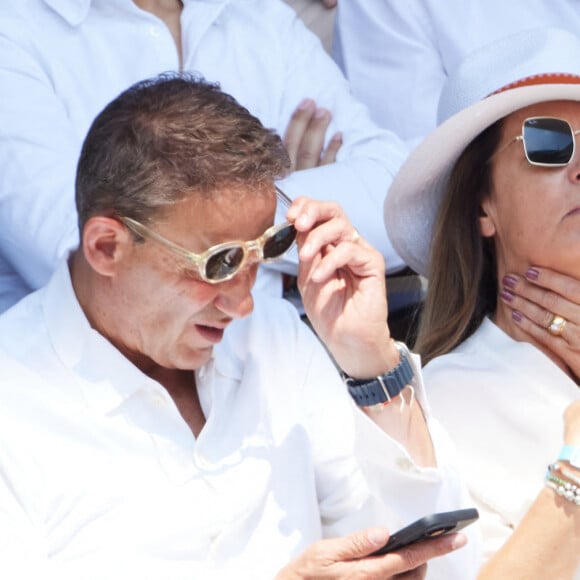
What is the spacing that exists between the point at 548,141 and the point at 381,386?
73 cm

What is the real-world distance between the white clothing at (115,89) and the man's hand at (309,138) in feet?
0.11

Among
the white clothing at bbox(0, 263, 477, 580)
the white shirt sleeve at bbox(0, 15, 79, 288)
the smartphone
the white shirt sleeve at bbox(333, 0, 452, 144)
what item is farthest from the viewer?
the white shirt sleeve at bbox(333, 0, 452, 144)

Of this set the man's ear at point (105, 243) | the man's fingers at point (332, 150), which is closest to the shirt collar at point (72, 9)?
the man's fingers at point (332, 150)

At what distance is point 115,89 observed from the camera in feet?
10.8

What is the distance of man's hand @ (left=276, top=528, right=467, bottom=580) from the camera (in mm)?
2121

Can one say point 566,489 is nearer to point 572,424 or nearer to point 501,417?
point 572,424

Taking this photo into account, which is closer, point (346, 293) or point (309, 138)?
point (346, 293)

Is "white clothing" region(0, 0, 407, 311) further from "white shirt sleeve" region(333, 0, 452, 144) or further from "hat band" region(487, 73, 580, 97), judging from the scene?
"hat band" region(487, 73, 580, 97)

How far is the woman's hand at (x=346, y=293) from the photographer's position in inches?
92.7

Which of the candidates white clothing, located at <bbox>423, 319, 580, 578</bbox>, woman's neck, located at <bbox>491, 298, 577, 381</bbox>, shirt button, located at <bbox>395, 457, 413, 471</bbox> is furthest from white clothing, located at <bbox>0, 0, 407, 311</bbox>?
shirt button, located at <bbox>395, 457, 413, 471</bbox>

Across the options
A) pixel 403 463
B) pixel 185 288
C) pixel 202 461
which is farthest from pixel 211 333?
pixel 403 463

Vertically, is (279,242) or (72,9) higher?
(279,242)

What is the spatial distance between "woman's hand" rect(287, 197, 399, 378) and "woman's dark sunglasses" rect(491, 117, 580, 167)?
1.76ft

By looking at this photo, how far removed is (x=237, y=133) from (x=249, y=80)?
4.29 ft
